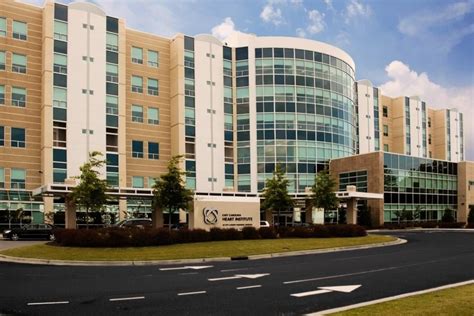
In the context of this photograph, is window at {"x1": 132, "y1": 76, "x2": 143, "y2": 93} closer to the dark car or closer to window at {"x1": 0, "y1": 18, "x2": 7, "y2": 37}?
window at {"x1": 0, "y1": 18, "x2": 7, "y2": 37}

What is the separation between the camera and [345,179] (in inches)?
2559

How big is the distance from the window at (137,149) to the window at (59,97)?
9349mm

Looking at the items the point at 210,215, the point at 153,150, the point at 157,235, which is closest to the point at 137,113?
the point at 153,150

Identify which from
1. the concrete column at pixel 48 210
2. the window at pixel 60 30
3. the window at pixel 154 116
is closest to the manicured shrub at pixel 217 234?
the concrete column at pixel 48 210

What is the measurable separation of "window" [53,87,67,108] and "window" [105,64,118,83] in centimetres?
531

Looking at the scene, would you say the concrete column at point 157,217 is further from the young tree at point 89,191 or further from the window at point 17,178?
the window at point 17,178

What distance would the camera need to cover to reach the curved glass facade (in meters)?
63.9

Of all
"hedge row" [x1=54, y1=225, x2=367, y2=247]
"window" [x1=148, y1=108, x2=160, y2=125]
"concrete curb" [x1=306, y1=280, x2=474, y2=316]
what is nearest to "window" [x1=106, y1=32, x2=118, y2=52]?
"window" [x1=148, y1=108, x2=160, y2=125]

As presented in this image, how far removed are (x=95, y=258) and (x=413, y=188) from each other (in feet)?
171

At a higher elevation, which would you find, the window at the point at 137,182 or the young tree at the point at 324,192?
the window at the point at 137,182

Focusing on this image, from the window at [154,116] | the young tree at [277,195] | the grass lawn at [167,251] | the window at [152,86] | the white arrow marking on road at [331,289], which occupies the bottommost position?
the grass lawn at [167,251]

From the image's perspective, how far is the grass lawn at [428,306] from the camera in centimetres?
969

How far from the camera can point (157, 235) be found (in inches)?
1129

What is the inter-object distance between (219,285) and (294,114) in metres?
51.3
